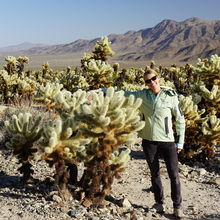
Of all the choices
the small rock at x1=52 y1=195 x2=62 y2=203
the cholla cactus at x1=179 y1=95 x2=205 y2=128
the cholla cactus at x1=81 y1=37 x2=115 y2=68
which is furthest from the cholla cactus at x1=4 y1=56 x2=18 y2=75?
the small rock at x1=52 y1=195 x2=62 y2=203

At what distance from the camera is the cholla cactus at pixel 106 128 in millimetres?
4062

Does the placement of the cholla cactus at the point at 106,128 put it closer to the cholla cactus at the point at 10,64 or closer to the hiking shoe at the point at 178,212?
the hiking shoe at the point at 178,212

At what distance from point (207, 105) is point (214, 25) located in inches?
7095

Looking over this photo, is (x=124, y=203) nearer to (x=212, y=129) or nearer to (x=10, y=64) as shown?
(x=212, y=129)

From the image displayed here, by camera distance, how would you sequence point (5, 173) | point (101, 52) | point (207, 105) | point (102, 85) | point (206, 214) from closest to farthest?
point (206, 214) < point (5, 173) < point (207, 105) < point (102, 85) < point (101, 52)

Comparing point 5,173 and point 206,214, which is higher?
point 5,173

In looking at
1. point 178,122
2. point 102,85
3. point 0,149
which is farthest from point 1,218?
point 102,85

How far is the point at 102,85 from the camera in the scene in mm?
10508

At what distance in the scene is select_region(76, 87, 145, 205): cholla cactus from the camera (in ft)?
13.3

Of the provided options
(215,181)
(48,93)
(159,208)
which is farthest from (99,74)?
(159,208)

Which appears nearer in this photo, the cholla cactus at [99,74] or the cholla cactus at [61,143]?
the cholla cactus at [61,143]

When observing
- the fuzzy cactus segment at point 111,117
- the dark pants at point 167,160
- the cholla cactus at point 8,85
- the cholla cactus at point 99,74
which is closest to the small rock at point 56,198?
the fuzzy cactus segment at point 111,117

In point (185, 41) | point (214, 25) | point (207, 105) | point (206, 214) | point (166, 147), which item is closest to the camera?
point (166, 147)

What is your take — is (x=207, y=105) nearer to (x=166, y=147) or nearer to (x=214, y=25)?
(x=166, y=147)
